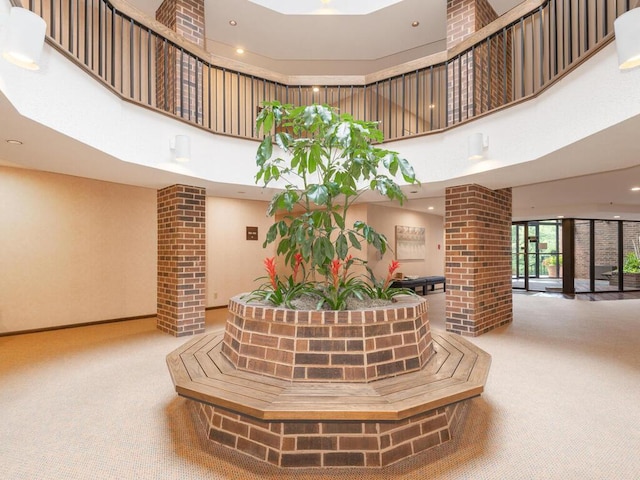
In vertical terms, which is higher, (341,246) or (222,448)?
(341,246)

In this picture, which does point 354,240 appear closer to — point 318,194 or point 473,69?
point 318,194

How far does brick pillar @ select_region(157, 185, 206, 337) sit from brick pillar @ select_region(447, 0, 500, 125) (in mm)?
3407

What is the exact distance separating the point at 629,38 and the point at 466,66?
2654 millimetres

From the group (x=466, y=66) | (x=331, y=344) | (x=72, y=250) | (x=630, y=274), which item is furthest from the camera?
(x=630, y=274)

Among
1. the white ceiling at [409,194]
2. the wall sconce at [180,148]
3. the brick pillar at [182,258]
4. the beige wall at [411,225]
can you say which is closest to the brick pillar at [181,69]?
the white ceiling at [409,194]

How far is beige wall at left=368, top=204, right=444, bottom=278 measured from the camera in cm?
675

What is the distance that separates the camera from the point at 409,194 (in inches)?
200

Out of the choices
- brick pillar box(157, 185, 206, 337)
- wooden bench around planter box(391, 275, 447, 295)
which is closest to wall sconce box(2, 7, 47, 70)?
brick pillar box(157, 185, 206, 337)

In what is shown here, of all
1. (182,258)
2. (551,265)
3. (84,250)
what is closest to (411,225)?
(182,258)

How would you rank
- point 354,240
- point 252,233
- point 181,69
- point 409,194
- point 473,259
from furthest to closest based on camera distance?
point 252,233
point 409,194
point 473,259
point 181,69
point 354,240

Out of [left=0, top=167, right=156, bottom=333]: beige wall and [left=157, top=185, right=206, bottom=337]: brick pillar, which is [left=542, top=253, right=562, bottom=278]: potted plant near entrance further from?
[left=0, top=167, right=156, bottom=333]: beige wall

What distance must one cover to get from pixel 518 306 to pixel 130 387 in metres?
6.63

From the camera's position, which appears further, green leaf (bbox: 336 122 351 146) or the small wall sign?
the small wall sign

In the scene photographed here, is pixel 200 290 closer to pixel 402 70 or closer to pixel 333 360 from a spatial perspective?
pixel 333 360
